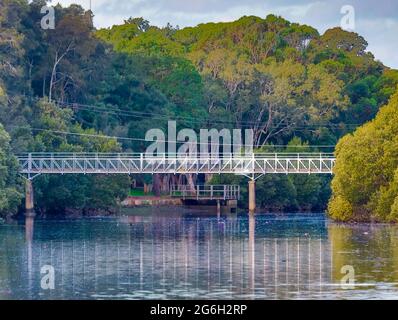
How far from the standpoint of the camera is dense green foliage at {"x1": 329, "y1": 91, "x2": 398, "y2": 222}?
300 ft

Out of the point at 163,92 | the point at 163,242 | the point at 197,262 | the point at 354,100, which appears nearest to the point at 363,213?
the point at 163,242

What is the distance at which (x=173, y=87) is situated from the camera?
141250 millimetres

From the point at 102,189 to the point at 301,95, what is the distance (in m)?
42.0

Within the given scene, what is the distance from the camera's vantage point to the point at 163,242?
76438 mm

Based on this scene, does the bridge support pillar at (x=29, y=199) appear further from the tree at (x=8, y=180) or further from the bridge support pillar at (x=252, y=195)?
the bridge support pillar at (x=252, y=195)

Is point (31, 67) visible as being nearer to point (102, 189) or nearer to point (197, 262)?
point (102, 189)

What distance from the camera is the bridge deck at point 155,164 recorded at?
108375 mm

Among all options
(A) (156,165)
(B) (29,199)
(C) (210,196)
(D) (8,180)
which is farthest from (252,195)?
(D) (8,180)

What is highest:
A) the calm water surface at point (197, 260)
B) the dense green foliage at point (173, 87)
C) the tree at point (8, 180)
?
the dense green foliage at point (173, 87)

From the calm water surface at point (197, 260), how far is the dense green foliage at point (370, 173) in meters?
2.24

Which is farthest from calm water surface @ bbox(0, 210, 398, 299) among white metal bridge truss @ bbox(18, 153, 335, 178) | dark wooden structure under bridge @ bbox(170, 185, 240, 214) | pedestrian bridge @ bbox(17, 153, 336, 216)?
dark wooden structure under bridge @ bbox(170, 185, 240, 214)

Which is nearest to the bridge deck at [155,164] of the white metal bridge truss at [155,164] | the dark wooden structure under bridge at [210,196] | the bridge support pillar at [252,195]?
the white metal bridge truss at [155,164]

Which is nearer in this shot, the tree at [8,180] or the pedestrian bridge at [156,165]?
the tree at [8,180]

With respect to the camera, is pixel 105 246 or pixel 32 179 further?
pixel 32 179
